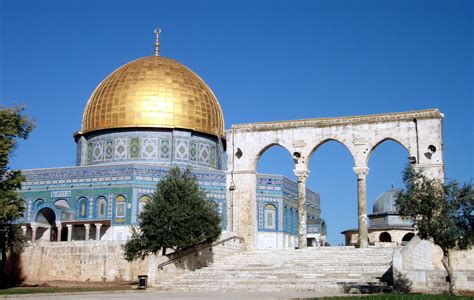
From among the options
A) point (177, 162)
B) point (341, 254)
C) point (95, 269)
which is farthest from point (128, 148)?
point (341, 254)

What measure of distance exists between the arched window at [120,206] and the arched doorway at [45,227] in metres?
4.13

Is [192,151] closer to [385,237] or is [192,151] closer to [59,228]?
[59,228]

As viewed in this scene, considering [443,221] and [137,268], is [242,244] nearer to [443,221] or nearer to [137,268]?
[137,268]

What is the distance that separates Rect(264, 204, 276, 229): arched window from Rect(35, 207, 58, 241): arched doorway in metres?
12.3

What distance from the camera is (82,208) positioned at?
38031mm

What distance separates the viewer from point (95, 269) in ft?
93.5

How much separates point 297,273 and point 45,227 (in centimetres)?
2152

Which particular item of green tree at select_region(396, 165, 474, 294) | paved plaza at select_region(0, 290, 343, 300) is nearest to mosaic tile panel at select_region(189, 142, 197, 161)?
paved plaza at select_region(0, 290, 343, 300)

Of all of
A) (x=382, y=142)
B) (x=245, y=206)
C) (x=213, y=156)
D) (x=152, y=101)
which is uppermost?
(x=152, y=101)

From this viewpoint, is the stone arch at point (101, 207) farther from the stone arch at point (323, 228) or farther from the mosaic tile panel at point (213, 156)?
the stone arch at point (323, 228)

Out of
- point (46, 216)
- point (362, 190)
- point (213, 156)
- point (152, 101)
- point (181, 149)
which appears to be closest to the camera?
point (362, 190)

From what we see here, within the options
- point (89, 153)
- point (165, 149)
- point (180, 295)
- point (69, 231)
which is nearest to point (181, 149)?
point (165, 149)

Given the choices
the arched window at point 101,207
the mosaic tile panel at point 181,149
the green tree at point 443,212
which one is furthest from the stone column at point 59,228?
the green tree at point 443,212

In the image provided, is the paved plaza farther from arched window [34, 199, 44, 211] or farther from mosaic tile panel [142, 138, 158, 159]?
mosaic tile panel [142, 138, 158, 159]
